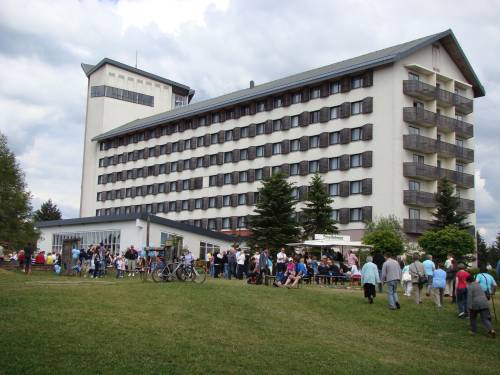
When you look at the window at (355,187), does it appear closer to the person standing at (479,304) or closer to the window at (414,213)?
the window at (414,213)

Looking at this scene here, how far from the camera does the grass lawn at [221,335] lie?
13.3m

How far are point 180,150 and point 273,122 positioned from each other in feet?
53.0

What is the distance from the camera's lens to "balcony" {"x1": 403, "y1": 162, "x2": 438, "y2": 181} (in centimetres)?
5762

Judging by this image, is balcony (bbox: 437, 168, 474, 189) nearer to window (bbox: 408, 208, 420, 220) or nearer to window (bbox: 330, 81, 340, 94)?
window (bbox: 408, 208, 420, 220)

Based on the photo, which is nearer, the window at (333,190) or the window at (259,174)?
the window at (333,190)

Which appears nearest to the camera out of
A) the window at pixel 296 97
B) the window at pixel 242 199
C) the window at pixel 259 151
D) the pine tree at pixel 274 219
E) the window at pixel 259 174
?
the pine tree at pixel 274 219

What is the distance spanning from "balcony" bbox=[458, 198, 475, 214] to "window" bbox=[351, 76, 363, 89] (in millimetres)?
Result: 14380

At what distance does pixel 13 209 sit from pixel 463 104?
44.9 meters

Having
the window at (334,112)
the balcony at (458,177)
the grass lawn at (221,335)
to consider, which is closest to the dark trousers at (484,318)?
the grass lawn at (221,335)

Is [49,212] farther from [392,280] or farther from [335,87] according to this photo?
[392,280]

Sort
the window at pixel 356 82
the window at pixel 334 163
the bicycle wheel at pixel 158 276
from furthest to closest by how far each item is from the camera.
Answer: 1. the window at pixel 334 163
2. the window at pixel 356 82
3. the bicycle wheel at pixel 158 276

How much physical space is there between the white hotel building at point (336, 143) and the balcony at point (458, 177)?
16 centimetres

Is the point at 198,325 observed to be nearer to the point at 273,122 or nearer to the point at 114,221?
the point at 114,221

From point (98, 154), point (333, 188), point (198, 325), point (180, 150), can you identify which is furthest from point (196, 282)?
point (98, 154)
